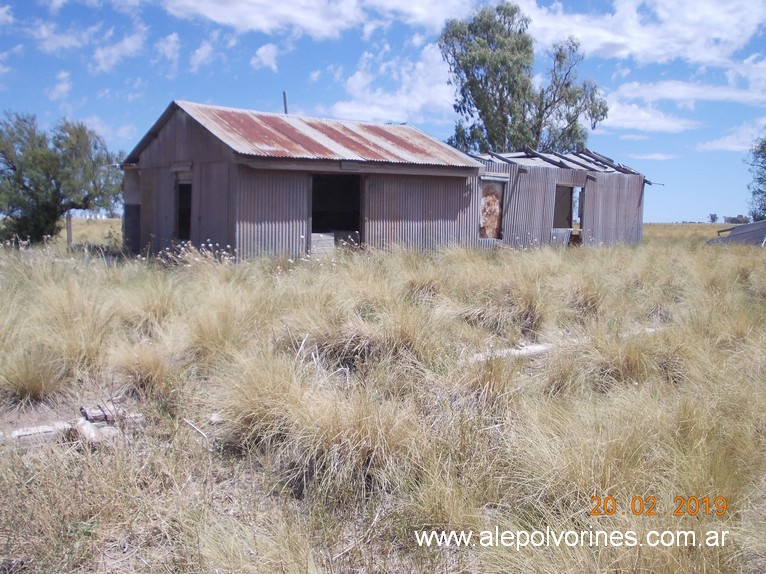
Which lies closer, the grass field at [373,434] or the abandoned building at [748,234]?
the grass field at [373,434]

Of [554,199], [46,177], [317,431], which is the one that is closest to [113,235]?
[46,177]

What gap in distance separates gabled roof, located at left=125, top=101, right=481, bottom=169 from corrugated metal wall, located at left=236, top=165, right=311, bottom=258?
0.57 m

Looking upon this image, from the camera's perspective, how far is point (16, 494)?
337 centimetres

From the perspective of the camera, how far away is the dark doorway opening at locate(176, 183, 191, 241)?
1521 centimetres

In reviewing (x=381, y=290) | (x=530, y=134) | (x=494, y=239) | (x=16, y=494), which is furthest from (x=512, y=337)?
(x=530, y=134)

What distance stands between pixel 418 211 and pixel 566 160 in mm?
7784

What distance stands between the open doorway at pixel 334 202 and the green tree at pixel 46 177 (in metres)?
8.70

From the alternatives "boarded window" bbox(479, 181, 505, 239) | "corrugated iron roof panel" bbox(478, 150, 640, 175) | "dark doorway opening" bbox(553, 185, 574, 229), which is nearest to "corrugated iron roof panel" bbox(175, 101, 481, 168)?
"boarded window" bbox(479, 181, 505, 239)

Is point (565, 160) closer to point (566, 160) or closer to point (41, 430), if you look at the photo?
point (566, 160)

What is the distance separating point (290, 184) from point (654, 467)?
10401mm

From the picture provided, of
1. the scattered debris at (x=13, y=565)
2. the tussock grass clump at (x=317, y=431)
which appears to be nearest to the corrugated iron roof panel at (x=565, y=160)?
the tussock grass clump at (x=317, y=431)

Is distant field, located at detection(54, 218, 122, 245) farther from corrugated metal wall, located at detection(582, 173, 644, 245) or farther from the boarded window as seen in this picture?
corrugated metal wall, located at detection(582, 173, 644, 245)

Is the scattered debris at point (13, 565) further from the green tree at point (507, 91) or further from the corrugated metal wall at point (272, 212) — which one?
the green tree at point (507, 91)

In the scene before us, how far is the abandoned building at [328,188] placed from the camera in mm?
12734
